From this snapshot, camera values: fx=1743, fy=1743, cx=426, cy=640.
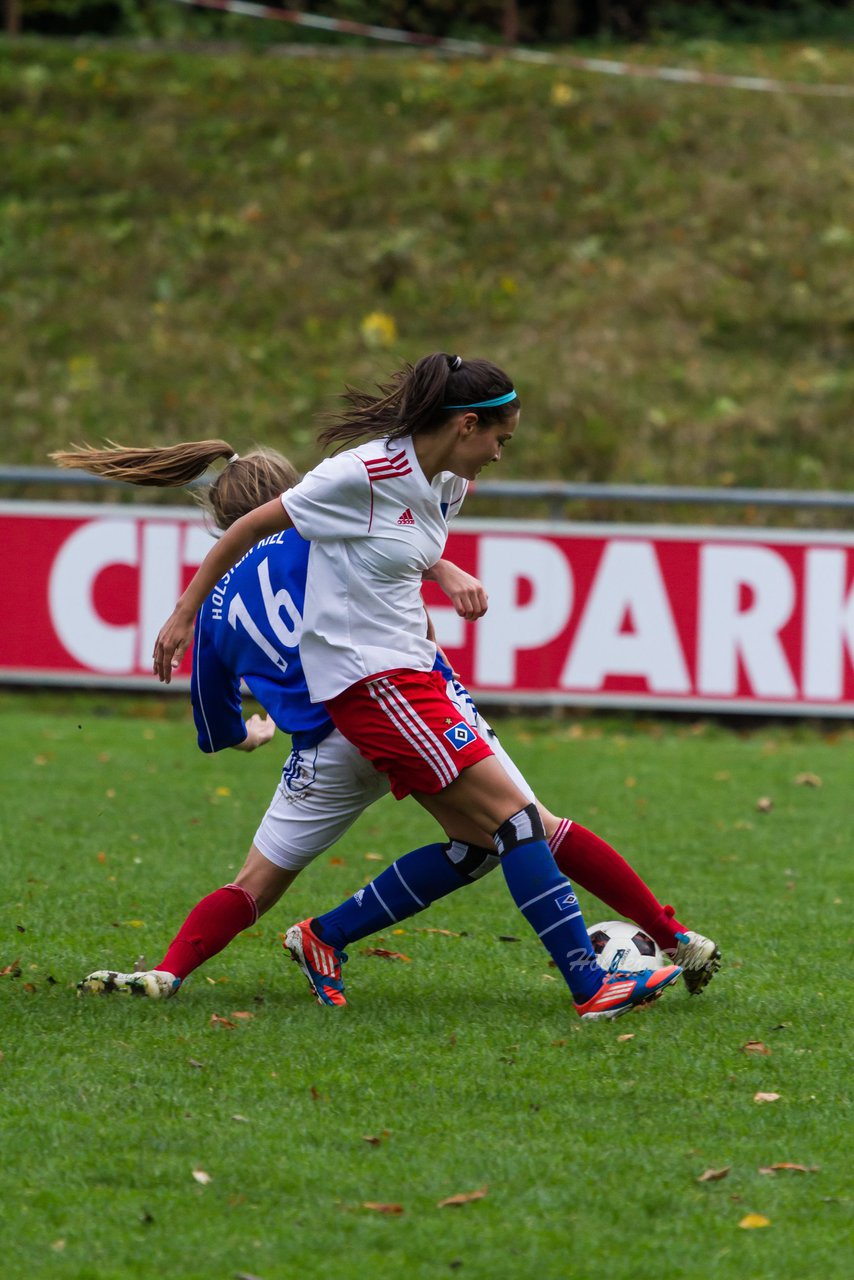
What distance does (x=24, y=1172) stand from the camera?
11.7 feet

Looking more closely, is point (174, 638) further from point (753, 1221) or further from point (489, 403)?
point (753, 1221)

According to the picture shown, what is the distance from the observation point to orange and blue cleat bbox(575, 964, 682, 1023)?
15.7 feet

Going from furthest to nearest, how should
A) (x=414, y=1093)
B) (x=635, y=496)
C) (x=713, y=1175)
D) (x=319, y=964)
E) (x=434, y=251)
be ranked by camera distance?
(x=434, y=251) < (x=635, y=496) < (x=319, y=964) < (x=414, y=1093) < (x=713, y=1175)

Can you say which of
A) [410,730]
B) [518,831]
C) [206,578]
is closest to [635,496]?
[518,831]

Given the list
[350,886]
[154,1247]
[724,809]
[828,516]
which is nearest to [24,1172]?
[154,1247]

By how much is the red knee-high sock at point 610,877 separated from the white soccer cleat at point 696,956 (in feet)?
0.16

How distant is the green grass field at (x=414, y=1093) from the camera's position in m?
3.24

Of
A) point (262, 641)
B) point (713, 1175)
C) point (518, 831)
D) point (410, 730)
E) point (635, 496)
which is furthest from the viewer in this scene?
point (635, 496)

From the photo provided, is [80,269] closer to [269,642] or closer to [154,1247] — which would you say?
[269,642]

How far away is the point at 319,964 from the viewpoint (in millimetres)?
5039

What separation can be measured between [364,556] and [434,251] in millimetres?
13941

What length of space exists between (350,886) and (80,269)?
12.7 metres

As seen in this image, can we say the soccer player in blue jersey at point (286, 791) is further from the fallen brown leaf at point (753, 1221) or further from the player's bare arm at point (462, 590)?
the fallen brown leaf at point (753, 1221)

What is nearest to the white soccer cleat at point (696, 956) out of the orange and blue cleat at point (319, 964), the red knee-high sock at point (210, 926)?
the orange and blue cleat at point (319, 964)
